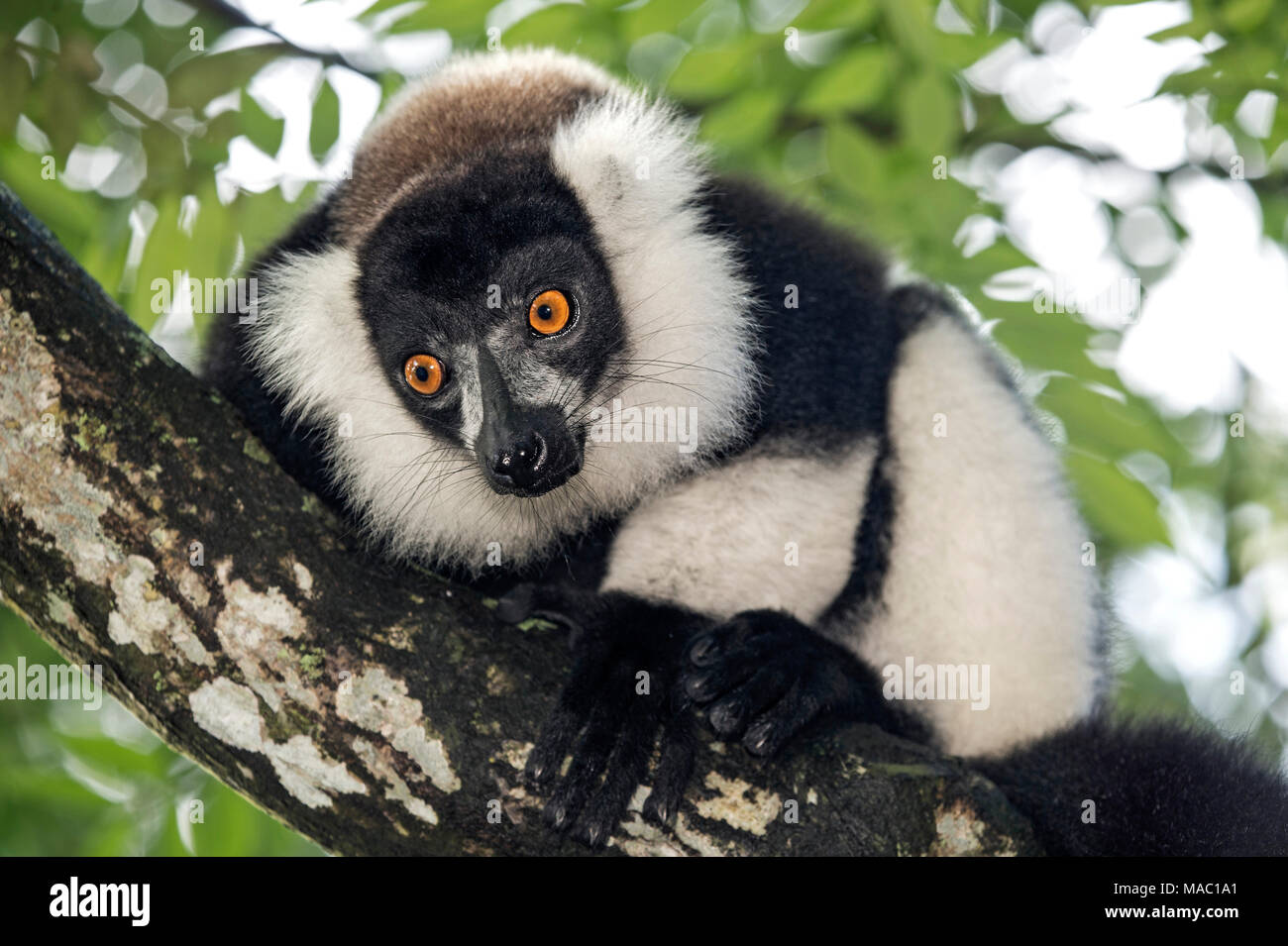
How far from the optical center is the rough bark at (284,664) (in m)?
2.71

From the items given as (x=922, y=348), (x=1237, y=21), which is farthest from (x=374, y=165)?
(x=1237, y=21)

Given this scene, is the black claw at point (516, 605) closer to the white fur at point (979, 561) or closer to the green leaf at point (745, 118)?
the white fur at point (979, 561)

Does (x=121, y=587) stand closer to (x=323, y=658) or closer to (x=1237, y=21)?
(x=323, y=658)

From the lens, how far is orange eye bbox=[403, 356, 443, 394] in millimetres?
3729

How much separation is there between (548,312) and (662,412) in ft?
1.77

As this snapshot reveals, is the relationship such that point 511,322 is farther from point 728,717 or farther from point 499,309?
point 728,717

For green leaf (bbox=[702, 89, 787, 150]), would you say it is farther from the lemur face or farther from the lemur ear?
the lemur face

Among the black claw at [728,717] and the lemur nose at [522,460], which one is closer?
the black claw at [728,717]

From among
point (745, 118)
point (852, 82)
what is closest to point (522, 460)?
point (745, 118)

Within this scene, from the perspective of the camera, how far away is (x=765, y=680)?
10.0 ft

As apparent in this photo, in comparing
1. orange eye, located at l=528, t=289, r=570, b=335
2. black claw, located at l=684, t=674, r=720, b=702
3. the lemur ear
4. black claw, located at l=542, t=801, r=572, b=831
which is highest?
the lemur ear

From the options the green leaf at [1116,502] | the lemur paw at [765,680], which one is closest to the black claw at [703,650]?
the lemur paw at [765,680]

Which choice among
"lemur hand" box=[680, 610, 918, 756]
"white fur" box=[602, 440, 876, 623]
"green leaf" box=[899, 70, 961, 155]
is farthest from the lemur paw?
"green leaf" box=[899, 70, 961, 155]

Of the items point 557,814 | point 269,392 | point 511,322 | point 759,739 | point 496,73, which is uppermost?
point 496,73
